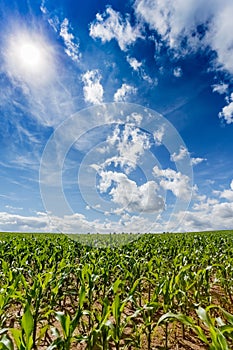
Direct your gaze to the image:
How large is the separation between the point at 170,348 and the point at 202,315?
7.41ft

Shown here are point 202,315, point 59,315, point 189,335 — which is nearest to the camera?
point 202,315

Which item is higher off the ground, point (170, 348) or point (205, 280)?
point (205, 280)

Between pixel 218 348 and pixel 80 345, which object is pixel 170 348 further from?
pixel 218 348

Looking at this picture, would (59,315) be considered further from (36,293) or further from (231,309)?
(231,309)

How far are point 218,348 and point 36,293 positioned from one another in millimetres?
2985

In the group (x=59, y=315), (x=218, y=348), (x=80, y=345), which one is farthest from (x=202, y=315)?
(x=80, y=345)

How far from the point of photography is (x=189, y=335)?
15.4ft

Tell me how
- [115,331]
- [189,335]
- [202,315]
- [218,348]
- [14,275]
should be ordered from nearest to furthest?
[218,348] → [202,315] → [115,331] → [189,335] → [14,275]

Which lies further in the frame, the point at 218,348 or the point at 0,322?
the point at 0,322

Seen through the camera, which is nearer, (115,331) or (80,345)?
(115,331)

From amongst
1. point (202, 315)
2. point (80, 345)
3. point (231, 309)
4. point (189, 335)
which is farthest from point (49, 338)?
point (231, 309)

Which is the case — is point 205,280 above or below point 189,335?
above

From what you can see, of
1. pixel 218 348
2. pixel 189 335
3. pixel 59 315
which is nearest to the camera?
pixel 218 348

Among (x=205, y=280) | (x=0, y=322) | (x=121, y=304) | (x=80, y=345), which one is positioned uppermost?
(x=205, y=280)
